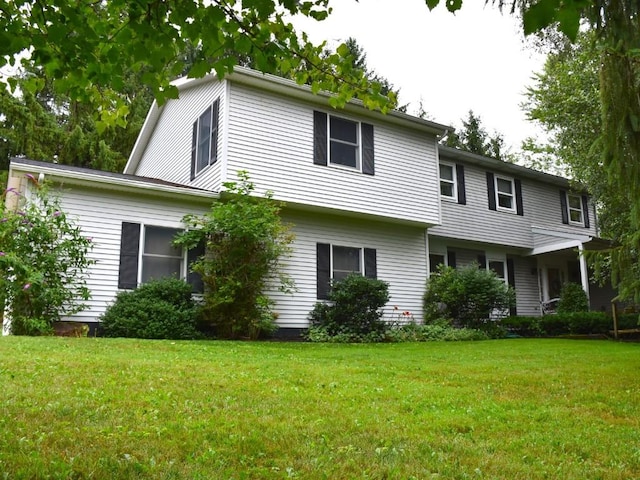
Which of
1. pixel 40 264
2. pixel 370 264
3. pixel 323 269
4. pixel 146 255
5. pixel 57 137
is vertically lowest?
pixel 40 264

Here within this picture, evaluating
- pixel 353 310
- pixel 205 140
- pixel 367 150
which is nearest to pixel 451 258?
pixel 367 150

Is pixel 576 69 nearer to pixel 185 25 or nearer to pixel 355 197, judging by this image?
pixel 355 197

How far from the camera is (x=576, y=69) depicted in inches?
719

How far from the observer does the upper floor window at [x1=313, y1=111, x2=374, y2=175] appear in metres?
14.4

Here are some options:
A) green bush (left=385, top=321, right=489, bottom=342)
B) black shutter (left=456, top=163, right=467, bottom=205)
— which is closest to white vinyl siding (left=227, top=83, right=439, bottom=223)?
black shutter (left=456, top=163, right=467, bottom=205)

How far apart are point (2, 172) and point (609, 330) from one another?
21906 millimetres

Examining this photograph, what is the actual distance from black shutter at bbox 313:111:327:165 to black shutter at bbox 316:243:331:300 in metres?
2.20

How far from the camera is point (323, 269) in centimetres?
1446

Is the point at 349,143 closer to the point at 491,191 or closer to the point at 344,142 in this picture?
the point at 344,142

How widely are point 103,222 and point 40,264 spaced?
1.81 metres

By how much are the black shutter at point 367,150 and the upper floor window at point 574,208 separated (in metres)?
9.98

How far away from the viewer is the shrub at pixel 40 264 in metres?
9.97

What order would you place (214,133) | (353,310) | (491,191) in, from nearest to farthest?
(214,133) → (353,310) → (491,191)

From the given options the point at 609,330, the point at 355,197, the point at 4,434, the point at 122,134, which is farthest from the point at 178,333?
the point at 122,134
